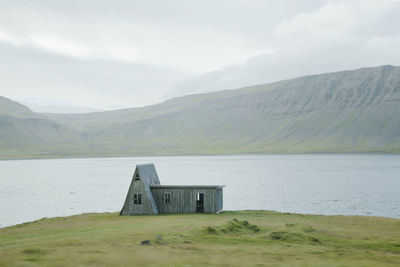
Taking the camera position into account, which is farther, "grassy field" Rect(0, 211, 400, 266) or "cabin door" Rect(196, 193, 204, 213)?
"cabin door" Rect(196, 193, 204, 213)

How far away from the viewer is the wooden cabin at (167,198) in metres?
45.8

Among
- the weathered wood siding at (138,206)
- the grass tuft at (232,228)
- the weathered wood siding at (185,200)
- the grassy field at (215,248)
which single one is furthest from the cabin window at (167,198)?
the grass tuft at (232,228)

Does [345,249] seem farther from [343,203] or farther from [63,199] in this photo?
[63,199]

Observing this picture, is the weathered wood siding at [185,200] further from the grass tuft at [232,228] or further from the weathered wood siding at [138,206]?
the grass tuft at [232,228]

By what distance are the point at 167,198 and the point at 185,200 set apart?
6.98 ft

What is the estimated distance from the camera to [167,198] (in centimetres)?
4706

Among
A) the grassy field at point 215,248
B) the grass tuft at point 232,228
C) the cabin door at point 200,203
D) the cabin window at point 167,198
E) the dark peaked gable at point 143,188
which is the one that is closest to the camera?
the grassy field at point 215,248

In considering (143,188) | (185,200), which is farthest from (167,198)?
(143,188)

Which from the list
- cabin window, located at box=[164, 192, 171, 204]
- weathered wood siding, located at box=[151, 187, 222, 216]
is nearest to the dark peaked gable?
weathered wood siding, located at box=[151, 187, 222, 216]

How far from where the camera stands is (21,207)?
71.7 metres

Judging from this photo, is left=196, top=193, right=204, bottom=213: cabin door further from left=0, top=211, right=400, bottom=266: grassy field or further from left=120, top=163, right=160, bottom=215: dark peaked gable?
left=0, top=211, right=400, bottom=266: grassy field

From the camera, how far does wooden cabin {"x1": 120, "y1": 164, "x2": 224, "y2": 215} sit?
150ft

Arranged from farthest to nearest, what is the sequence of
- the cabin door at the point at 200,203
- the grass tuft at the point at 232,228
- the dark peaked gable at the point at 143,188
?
the cabin door at the point at 200,203
the dark peaked gable at the point at 143,188
the grass tuft at the point at 232,228

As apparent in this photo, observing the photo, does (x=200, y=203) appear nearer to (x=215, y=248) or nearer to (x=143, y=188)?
(x=143, y=188)
